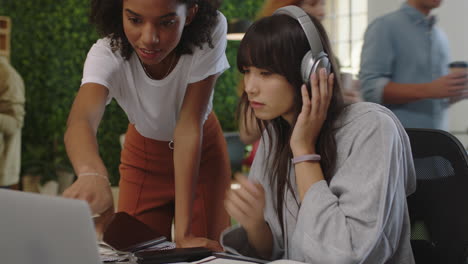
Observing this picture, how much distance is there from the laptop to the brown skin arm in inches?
45.6

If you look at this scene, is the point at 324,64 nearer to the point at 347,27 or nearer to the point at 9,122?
the point at 347,27

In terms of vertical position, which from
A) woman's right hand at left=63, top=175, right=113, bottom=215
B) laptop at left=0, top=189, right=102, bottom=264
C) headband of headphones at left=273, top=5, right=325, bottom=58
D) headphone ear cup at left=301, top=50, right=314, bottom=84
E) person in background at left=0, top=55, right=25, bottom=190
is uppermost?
headband of headphones at left=273, top=5, right=325, bottom=58

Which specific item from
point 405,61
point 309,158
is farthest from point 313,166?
point 405,61

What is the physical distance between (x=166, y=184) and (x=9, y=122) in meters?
2.56

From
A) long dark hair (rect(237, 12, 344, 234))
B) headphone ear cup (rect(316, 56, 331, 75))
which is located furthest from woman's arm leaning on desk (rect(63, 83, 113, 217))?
headphone ear cup (rect(316, 56, 331, 75))

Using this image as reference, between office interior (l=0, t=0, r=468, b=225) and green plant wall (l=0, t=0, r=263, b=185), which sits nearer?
office interior (l=0, t=0, r=468, b=225)

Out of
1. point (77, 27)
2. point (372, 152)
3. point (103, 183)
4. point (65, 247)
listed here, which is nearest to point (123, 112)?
point (103, 183)

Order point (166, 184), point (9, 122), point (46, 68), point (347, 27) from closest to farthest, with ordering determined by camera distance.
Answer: point (166, 184) < point (347, 27) < point (9, 122) < point (46, 68)

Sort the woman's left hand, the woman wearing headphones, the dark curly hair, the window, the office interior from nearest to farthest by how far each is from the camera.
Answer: the woman wearing headphones
the woman's left hand
the dark curly hair
the window
the office interior

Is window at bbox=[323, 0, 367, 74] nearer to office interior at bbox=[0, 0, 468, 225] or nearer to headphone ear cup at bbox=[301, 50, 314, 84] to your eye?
office interior at bbox=[0, 0, 468, 225]

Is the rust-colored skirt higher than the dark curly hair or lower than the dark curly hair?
lower

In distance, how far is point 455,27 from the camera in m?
2.00

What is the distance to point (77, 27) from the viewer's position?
11.9 ft

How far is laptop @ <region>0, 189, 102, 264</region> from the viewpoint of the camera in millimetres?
537
